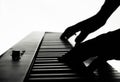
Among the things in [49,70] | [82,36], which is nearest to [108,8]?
[82,36]

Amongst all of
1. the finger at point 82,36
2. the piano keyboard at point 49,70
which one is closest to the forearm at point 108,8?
the finger at point 82,36

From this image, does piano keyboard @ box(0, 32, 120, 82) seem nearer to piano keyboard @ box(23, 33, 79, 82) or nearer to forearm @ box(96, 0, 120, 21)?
piano keyboard @ box(23, 33, 79, 82)

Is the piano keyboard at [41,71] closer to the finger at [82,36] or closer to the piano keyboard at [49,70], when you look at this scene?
the piano keyboard at [49,70]

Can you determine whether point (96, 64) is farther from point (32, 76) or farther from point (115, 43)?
point (32, 76)

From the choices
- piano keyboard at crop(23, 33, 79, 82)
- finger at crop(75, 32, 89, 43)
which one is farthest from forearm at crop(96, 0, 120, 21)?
piano keyboard at crop(23, 33, 79, 82)

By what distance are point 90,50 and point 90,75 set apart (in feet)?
2.63

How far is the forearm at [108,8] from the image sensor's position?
2.01m

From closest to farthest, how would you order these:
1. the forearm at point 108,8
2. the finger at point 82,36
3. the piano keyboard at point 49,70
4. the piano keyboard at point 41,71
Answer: the forearm at point 108,8 → the piano keyboard at point 41,71 → the piano keyboard at point 49,70 → the finger at point 82,36

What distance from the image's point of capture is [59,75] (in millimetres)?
2885

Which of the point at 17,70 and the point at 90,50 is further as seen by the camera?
the point at 17,70

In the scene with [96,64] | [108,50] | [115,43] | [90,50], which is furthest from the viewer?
[96,64]

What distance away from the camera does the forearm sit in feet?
6.58

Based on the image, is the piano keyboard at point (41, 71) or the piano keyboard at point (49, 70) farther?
the piano keyboard at point (49, 70)

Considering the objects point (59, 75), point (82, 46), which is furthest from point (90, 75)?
point (82, 46)
